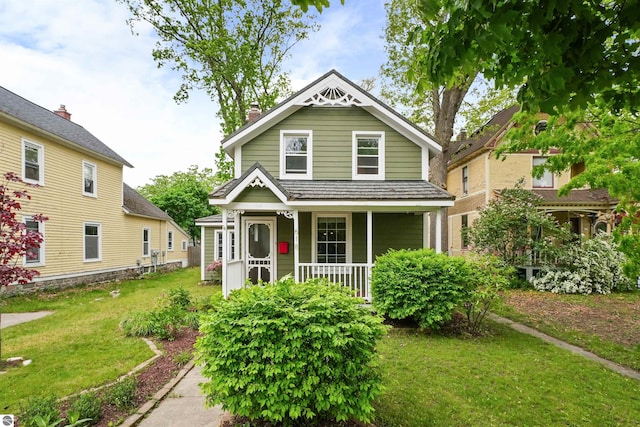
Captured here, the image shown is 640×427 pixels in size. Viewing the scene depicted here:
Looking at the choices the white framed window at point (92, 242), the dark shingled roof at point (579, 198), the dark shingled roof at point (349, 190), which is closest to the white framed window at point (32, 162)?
the white framed window at point (92, 242)

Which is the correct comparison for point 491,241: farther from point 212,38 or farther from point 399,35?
point 212,38

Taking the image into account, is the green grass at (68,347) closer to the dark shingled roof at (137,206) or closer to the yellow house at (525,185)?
the dark shingled roof at (137,206)

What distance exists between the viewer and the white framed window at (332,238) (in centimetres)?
995

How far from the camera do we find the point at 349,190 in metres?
8.88

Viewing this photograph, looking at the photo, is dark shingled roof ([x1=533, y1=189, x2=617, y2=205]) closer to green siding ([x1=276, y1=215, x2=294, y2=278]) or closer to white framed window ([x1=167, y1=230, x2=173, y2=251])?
green siding ([x1=276, y1=215, x2=294, y2=278])

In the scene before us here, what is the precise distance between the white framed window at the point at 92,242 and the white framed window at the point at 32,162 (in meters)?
2.91

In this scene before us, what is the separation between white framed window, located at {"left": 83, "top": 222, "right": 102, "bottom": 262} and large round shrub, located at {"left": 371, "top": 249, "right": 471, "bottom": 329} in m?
13.4

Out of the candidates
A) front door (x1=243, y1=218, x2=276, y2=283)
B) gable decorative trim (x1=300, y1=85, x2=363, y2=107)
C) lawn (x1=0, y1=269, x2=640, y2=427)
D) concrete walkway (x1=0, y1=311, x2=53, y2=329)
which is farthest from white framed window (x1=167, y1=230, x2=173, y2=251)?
gable decorative trim (x1=300, y1=85, x2=363, y2=107)

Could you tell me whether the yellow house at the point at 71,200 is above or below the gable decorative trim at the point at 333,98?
below

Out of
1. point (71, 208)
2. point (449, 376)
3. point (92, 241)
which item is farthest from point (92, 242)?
point (449, 376)

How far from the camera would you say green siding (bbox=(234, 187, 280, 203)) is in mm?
8180

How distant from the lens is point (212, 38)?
15.9 metres

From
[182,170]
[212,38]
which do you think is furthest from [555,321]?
[182,170]

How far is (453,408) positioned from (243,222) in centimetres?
764
